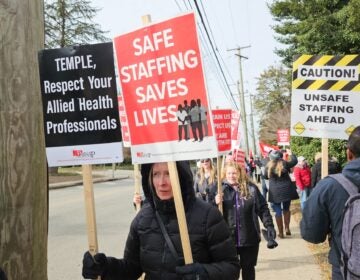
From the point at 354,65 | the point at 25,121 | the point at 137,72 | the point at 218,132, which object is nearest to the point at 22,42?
the point at 25,121

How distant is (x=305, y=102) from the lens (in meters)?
5.13

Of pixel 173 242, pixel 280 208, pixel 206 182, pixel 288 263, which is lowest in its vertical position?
pixel 288 263

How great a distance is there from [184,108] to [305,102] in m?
2.66

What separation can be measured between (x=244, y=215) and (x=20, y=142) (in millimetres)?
3260

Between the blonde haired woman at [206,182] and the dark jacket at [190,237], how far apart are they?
4.39 m

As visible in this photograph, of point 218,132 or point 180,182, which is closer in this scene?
point 180,182

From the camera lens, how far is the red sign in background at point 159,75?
2.78m

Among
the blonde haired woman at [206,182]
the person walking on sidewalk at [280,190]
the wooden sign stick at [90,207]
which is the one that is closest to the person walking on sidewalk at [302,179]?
the person walking on sidewalk at [280,190]

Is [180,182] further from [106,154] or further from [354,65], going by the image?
[354,65]

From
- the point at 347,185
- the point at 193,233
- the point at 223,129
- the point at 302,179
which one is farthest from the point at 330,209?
the point at 302,179

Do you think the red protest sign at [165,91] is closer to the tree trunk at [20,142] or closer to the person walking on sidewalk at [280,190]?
the tree trunk at [20,142]

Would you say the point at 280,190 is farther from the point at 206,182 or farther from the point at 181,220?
the point at 181,220

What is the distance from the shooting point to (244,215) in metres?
5.60

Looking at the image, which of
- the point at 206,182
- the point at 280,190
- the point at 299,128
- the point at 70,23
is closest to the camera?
the point at 299,128
